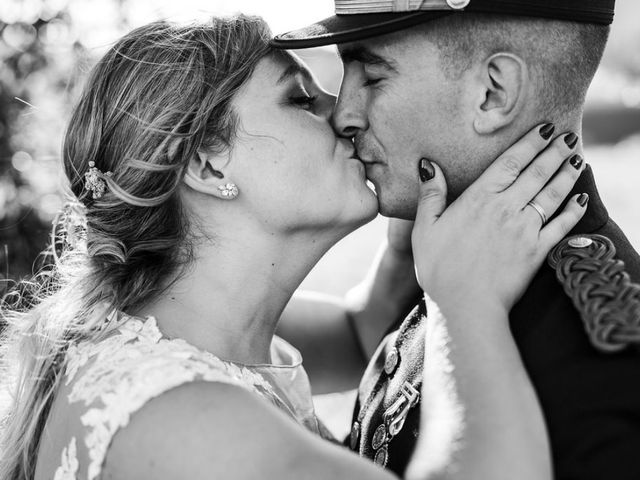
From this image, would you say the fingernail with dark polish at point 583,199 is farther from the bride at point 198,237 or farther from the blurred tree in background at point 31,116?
the blurred tree in background at point 31,116

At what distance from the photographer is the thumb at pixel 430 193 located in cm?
242

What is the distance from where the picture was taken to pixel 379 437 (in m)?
2.44

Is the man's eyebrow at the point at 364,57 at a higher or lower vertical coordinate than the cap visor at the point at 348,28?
lower

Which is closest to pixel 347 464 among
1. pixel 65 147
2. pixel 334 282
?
pixel 65 147

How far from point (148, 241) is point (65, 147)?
1.46 ft

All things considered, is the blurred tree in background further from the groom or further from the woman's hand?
the woman's hand

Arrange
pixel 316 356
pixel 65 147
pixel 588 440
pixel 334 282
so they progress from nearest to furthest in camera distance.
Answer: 1. pixel 588 440
2. pixel 65 147
3. pixel 316 356
4. pixel 334 282

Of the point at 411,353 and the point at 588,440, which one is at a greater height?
the point at 588,440

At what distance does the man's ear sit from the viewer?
2.35m

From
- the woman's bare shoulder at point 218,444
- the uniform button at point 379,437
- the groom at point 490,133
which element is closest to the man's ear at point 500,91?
the groom at point 490,133

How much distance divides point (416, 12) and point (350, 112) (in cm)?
47

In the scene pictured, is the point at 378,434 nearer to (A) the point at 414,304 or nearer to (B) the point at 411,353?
(B) the point at 411,353

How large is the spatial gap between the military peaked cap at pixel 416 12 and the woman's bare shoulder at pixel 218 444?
43.3 inches

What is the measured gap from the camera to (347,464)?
1.92m
